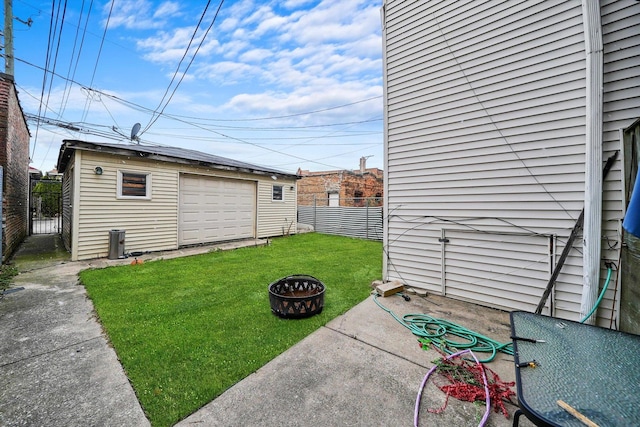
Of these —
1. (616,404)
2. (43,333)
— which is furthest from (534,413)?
(43,333)

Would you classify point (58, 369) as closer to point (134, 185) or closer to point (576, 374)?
point (576, 374)

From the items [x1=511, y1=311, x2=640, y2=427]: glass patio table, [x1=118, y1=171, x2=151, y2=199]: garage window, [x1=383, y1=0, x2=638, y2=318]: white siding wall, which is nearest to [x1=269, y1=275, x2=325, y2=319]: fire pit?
[x1=383, y1=0, x2=638, y2=318]: white siding wall

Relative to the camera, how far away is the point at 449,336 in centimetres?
275

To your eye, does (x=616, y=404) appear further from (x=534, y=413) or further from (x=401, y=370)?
(x=401, y=370)

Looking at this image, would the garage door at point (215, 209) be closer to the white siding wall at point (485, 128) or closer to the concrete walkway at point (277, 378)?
the concrete walkway at point (277, 378)

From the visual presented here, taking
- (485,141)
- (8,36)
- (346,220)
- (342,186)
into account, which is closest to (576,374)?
(485,141)

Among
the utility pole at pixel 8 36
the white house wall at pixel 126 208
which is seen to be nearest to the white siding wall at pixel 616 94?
the white house wall at pixel 126 208

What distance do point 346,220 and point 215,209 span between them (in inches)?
219

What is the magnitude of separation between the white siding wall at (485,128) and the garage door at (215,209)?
20.9ft

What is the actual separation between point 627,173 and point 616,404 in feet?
7.90

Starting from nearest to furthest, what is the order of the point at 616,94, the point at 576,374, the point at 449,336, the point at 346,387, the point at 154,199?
1. the point at 576,374
2. the point at 346,387
3. the point at 616,94
4. the point at 449,336
5. the point at 154,199

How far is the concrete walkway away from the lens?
65.6 inches

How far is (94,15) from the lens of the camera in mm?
6340

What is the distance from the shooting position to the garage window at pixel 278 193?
1086 centimetres
